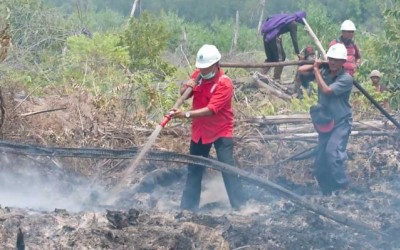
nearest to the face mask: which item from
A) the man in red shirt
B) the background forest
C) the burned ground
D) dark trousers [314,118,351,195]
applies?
the man in red shirt

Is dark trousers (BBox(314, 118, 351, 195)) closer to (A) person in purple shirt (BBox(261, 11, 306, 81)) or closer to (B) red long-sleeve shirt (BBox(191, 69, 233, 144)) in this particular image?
(B) red long-sleeve shirt (BBox(191, 69, 233, 144))

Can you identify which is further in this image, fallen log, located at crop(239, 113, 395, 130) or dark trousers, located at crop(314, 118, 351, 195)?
fallen log, located at crop(239, 113, 395, 130)

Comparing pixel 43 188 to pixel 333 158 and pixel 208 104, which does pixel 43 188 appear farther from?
pixel 333 158

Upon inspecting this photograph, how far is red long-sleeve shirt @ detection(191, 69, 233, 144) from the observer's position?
922 centimetres

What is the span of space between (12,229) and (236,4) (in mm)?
63176

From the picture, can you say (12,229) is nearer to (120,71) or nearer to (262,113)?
(262,113)

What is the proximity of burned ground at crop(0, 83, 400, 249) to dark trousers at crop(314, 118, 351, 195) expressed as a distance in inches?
9.4

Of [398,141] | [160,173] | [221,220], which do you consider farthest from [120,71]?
[221,220]

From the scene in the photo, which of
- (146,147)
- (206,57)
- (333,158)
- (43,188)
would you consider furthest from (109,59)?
(146,147)

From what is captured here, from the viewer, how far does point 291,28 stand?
14.1 m

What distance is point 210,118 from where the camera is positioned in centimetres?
942

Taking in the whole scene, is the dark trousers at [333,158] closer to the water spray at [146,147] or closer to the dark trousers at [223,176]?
the dark trousers at [223,176]

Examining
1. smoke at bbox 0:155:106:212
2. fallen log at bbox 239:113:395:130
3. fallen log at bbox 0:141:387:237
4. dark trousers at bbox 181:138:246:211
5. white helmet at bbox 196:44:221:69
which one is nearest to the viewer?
fallen log at bbox 0:141:387:237

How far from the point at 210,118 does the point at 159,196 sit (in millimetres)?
1696
